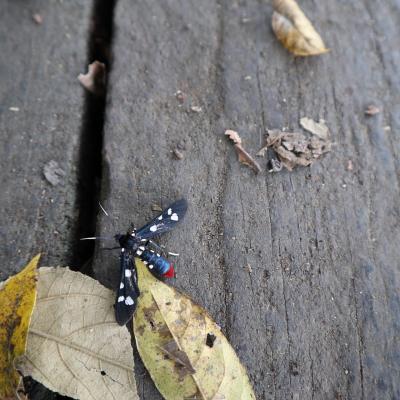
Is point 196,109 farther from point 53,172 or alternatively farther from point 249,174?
point 53,172

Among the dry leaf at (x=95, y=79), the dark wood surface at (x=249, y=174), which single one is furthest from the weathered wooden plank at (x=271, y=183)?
the dry leaf at (x=95, y=79)

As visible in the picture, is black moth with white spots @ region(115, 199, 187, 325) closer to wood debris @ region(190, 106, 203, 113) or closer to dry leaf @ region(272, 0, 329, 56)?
wood debris @ region(190, 106, 203, 113)

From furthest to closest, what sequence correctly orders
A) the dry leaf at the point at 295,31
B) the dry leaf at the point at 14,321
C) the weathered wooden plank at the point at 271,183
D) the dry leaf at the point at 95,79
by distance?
1. the dry leaf at the point at 295,31
2. the dry leaf at the point at 95,79
3. the weathered wooden plank at the point at 271,183
4. the dry leaf at the point at 14,321

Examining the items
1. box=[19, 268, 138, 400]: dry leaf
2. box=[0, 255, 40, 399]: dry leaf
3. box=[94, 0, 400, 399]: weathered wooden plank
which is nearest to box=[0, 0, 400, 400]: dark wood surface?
box=[94, 0, 400, 399]: weathered wooden plank

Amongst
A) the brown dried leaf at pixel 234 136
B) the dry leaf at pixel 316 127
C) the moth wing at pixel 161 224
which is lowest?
the moth wing at pixel 161 224

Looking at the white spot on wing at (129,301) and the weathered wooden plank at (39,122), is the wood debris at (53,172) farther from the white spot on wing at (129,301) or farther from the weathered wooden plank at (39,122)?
the white spot on wing at (129,301)

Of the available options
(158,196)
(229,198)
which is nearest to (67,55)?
(158,196)

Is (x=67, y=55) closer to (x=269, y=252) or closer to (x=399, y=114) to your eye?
(x=269, y=252)
